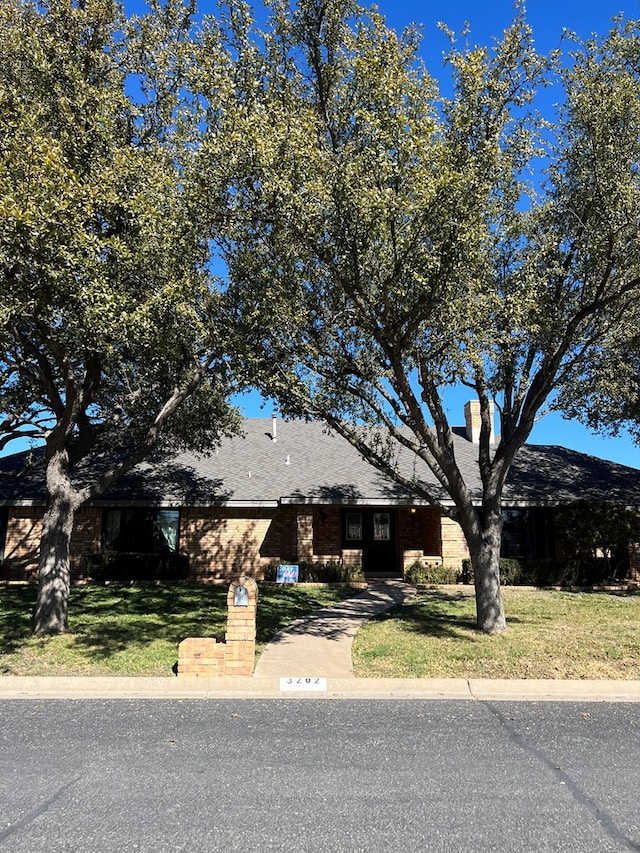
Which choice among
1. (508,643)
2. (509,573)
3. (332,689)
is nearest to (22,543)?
(332,689)

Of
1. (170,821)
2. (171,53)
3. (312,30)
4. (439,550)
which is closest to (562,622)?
(439,550)

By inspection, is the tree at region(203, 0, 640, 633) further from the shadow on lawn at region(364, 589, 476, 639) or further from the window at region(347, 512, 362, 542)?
the window at region(347, 512, 362, 542)

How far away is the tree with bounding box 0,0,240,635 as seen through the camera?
28.7ft

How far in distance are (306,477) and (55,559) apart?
1031cm

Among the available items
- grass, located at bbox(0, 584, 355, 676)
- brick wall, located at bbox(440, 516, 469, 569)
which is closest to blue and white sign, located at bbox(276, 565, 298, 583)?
grass, located at bbox(0, 584, 355, 676)

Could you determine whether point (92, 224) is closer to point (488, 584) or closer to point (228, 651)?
point (228, 651)

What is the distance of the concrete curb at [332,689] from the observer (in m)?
7.52

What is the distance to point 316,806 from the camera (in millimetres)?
4445

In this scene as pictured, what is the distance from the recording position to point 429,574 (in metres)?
17.6

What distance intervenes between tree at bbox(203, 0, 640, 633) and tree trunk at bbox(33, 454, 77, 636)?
4347mm

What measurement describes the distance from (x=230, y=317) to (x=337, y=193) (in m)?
3.09

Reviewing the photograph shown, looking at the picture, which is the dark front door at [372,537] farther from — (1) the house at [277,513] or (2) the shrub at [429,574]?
(2) the shrub at [429,574]

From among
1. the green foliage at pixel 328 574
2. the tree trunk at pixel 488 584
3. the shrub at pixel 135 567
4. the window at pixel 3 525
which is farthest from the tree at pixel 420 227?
the window at pixel 3 525

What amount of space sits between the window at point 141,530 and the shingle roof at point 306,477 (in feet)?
2.87
